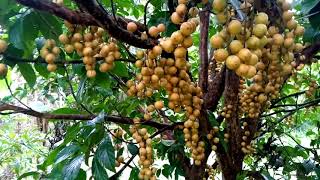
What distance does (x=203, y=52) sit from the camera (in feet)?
3.73

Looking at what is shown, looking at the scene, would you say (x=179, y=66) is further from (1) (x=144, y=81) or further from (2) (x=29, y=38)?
(2) (x=29, y=38)

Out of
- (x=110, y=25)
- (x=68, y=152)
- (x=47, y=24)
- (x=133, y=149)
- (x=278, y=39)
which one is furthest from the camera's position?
(x=133, y=149)

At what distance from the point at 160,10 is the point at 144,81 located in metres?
0.50

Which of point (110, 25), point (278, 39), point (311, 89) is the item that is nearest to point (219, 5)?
point (278, 39)

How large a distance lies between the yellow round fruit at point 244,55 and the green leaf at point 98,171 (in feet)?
1.78

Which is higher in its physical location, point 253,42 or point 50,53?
point 50,53

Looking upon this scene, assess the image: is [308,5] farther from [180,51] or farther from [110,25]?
[110,25]

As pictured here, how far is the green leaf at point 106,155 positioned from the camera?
3.12ft

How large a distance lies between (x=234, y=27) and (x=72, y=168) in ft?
1.93

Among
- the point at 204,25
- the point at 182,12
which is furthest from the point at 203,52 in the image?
the point at 182,12

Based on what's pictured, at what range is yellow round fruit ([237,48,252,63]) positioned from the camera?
1.76 feet

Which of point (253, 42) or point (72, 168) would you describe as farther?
point (72, 168)

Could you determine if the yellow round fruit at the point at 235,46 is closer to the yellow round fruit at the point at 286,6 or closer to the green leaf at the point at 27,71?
the yellow round fruit at the point at 286,6

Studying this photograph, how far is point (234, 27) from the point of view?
1.84ft
